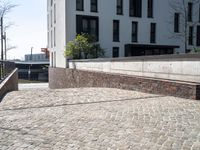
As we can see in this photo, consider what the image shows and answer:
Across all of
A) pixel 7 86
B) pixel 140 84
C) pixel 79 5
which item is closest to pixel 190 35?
pixel 79 5

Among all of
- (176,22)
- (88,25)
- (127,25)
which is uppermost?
(176,22)

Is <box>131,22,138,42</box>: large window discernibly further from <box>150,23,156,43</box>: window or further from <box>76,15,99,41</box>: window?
<box>76,15,99,41</box>: window

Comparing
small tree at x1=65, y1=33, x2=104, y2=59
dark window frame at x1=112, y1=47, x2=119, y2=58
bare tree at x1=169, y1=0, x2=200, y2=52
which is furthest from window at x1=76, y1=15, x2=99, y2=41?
bare tree at x1=169, y1=0, x2=200, y2=52

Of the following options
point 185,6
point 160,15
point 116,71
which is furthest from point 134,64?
point 185,6

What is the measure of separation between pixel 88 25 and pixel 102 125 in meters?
25.7

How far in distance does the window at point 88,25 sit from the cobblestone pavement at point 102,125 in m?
22.3

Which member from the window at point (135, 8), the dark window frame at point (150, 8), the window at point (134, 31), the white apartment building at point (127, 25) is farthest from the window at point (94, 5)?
the dark window frame at point (150, 8)

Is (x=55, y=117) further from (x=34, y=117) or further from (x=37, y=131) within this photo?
(x=37, y=131)

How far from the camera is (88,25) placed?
31.0 metres

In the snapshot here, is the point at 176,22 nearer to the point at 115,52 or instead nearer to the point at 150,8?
the point at 150,8

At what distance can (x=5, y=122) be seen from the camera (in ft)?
21.5

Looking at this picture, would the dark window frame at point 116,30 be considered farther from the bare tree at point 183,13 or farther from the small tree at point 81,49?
the bare tree at point 183,13

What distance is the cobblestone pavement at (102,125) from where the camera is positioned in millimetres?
5055

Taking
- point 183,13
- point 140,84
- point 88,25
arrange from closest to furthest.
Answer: point 140,84, point 88,25, point 183,13
